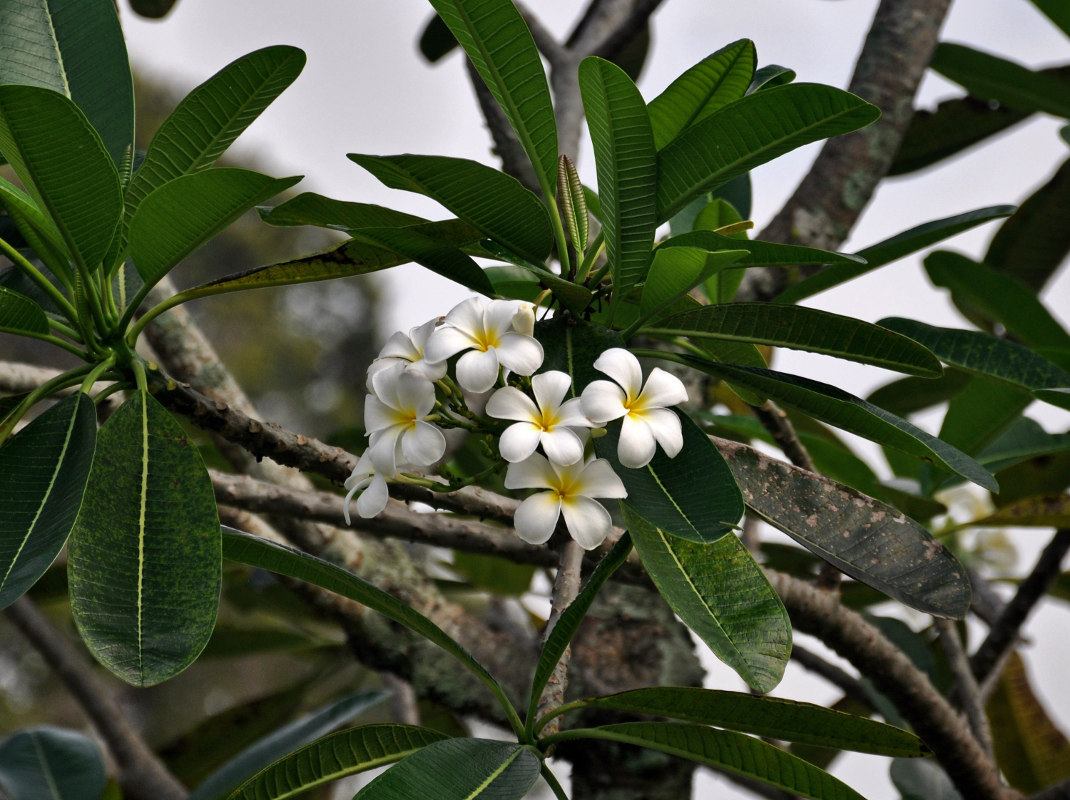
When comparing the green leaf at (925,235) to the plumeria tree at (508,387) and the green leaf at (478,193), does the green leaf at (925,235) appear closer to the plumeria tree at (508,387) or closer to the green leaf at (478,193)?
the plumeria tree at (508,387)

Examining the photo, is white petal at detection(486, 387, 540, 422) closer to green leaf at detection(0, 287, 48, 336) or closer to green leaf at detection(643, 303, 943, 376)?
green leaf at detection(643, 303, 943, 376)

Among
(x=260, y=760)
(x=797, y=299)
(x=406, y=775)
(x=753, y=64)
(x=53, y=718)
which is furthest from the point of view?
(x=53, y=718)

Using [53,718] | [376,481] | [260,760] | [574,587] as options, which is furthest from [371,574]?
[53,718]

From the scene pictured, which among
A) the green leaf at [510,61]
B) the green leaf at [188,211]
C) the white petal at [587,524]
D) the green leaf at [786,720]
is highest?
the green leaf at [510,61]

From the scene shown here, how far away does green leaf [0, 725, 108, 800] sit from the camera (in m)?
1.18

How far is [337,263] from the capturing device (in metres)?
0.67

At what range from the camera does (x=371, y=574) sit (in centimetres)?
126

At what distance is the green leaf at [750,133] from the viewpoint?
1.89ft

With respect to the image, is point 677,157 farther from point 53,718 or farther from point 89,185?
point 53,718

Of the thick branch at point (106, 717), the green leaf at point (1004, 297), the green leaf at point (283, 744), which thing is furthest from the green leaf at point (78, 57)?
the green leaf at point (1004, 297)

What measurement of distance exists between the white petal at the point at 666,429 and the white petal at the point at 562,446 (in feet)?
0.17

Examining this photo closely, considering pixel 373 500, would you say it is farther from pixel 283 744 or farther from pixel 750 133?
pixel 283 744

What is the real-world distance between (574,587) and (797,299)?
0.44 m

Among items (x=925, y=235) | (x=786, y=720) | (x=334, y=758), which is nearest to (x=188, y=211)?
(x=334, y=758)
